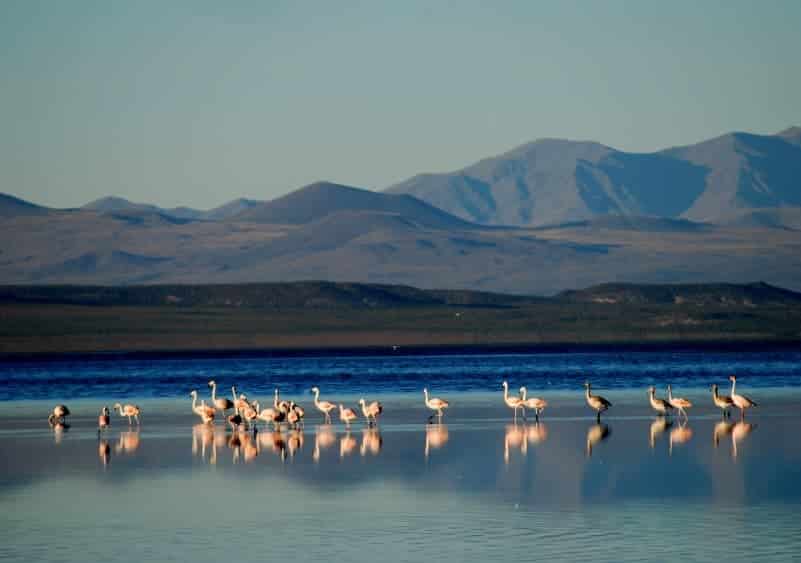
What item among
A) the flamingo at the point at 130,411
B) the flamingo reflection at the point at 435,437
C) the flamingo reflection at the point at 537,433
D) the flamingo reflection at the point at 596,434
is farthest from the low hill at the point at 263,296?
the flamingo reflection at the point at 596,434

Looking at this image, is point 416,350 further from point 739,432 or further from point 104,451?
point 104,451

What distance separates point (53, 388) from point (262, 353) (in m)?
26.2

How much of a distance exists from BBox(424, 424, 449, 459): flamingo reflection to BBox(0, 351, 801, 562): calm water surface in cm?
14

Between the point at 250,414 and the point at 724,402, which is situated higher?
the point at 724,402

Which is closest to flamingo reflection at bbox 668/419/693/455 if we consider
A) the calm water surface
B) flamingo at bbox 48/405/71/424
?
the calm water surface

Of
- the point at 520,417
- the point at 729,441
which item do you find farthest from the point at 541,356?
the point at 729,441

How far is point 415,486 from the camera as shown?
24.7 m

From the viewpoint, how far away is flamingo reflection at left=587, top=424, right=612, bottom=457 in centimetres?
3039

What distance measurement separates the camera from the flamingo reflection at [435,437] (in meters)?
30.6

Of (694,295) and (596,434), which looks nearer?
(596,434)

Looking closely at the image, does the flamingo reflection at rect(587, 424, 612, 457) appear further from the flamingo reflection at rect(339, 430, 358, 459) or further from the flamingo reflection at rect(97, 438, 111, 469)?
the flamingo reflection at rect(97, 438, 111, 469)

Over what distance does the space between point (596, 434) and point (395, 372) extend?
2969cm

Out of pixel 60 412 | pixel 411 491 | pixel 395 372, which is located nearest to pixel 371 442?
pixel 411 491

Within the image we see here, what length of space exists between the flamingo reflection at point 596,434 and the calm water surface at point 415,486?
0.26 feet
